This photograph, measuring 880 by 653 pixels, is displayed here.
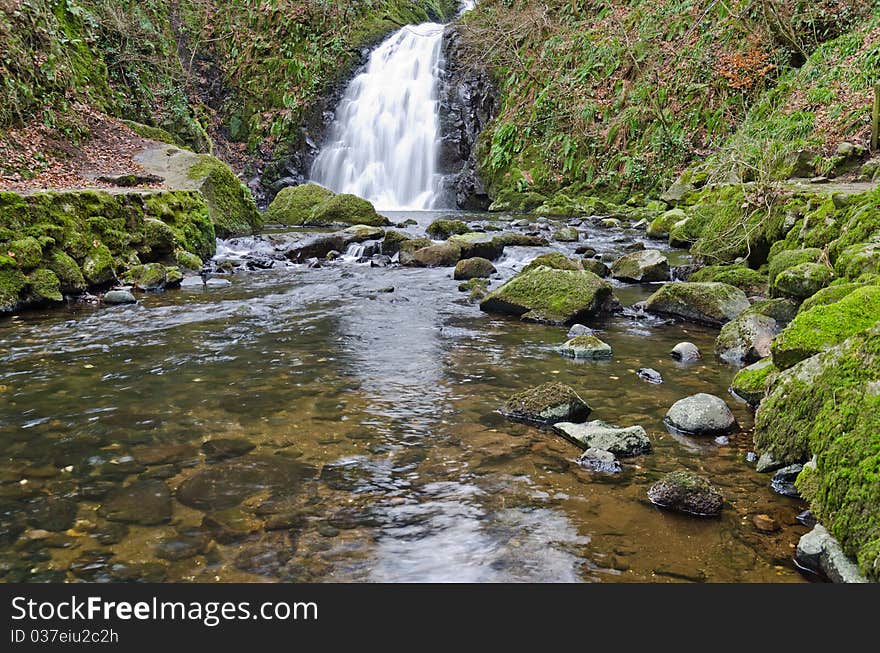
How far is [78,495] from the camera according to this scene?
351cm

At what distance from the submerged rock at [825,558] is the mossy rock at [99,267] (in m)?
9.63

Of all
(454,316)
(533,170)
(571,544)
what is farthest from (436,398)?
(533,170)

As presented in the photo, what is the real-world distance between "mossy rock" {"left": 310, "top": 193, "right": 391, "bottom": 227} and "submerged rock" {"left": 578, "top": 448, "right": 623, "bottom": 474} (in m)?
13.6

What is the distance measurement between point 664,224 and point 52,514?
13.3 m

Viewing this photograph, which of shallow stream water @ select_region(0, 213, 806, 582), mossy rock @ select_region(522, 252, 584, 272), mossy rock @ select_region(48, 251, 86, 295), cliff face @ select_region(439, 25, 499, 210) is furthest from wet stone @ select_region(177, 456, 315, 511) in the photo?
cliff face @ select_region(439, 25, 499, 210)

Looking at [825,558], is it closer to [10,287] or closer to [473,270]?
[473,270]

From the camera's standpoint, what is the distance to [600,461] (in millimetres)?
3920

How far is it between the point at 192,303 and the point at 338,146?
18.4 metres

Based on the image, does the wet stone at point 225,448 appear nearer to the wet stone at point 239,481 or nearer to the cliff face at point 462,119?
the wet stone at point 239,481

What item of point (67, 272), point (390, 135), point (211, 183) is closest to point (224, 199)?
point (211, 183)

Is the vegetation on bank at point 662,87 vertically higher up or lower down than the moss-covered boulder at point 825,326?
higher up

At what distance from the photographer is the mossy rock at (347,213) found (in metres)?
17.0

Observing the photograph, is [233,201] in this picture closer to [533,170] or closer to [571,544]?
[533,170]

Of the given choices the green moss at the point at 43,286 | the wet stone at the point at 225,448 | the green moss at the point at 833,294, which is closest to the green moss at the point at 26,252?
the green moss at the point at 43,286
